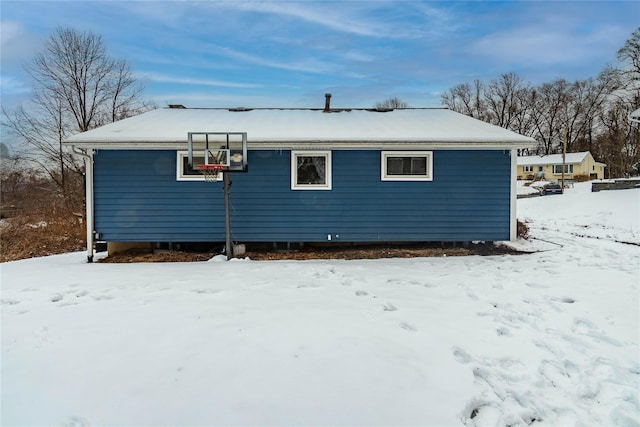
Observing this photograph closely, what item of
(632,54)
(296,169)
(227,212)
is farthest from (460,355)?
(632,54)

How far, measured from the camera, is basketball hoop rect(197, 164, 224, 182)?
6875mm

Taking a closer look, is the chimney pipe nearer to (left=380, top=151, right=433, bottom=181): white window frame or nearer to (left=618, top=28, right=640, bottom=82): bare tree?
(left=380, top=151, right=433, bottom=181): white window frame

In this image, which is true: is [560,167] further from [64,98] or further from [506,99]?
[64,98]

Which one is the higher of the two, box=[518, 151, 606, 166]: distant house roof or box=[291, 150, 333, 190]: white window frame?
box=[518, 151, 606, 166]: distant house roof

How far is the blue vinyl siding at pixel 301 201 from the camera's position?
766 centimetres

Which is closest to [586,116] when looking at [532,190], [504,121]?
[504,121]

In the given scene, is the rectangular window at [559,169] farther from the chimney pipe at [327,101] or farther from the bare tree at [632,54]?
the chimney pipe at [327,101]

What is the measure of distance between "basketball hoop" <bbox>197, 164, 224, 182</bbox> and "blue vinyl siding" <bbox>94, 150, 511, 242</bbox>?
0.23 metres

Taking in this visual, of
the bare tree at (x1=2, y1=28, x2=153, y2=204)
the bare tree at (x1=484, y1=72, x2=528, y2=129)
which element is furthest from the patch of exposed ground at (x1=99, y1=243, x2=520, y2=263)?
the bare tree at (x1=484, y1=72, x2=528, y2=129)

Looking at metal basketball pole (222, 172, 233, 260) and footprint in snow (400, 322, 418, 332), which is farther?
metal basketball pole (222, 172, 233, 260)

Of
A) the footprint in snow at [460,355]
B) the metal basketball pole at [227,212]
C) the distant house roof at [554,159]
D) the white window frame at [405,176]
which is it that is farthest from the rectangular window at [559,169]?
the footprint in snow at [460,355]

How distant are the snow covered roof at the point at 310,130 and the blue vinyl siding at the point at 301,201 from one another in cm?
32

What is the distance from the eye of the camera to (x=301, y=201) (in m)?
7.77

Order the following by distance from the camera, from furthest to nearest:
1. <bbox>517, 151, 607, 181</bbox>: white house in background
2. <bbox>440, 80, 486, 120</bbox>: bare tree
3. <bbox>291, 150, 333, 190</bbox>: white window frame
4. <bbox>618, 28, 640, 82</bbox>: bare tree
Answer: <bbox>440, 80, 486, 120</bbox>: bare tree → <bbox>517, 151, 607, 181</bbox>: white house in background → <bbox>618, 28, 640, 82</bbox>: bare tree → <bbox>291, 150, 333, 190</bbox>: white window frame
